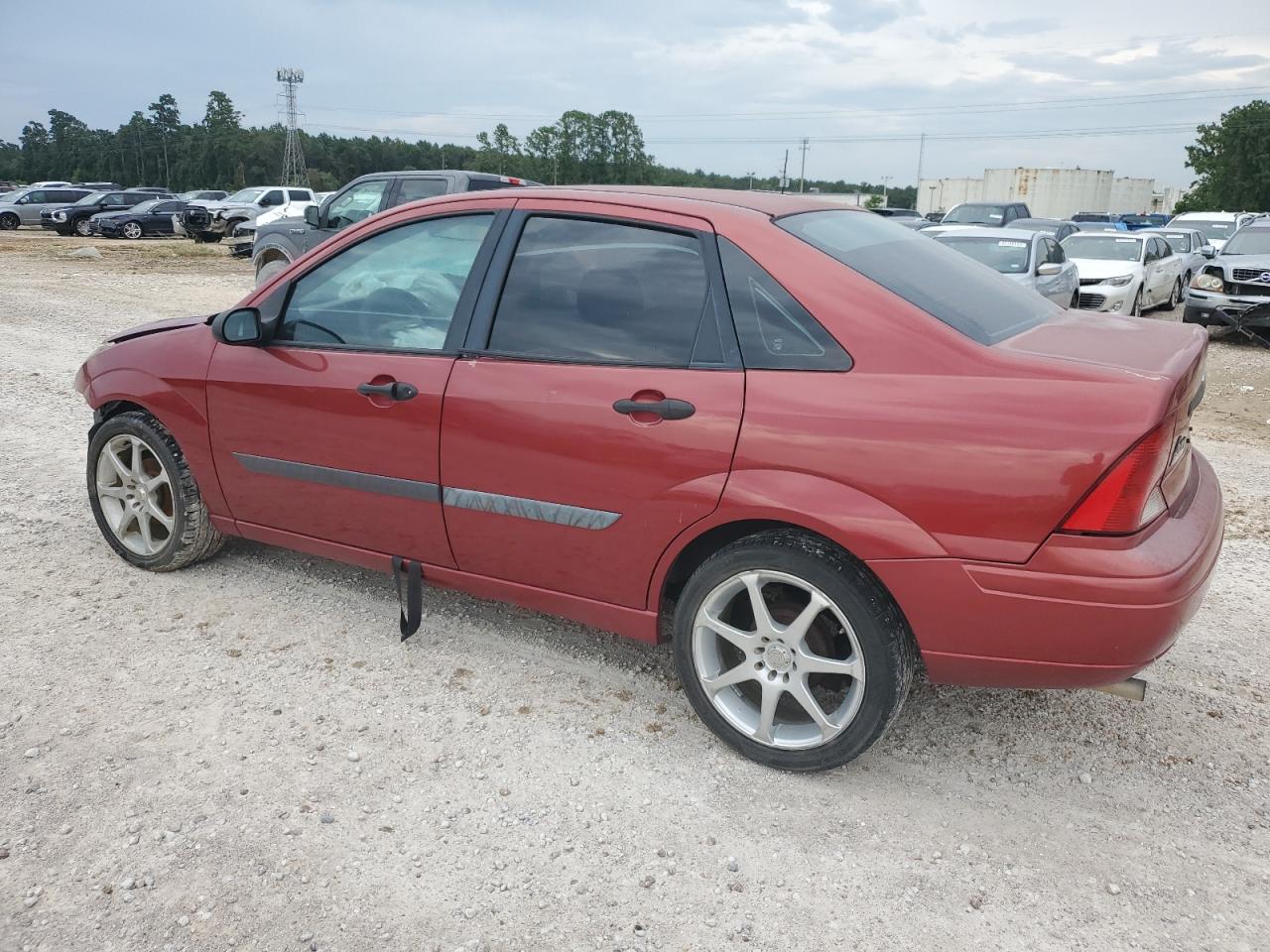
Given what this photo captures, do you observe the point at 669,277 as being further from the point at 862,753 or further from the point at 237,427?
the point at 237,427

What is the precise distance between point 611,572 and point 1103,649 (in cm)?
143

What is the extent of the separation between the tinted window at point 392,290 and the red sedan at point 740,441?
0.01m

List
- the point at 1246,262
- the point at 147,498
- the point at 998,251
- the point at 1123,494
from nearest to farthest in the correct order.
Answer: the point at 1123,494, the point at 147,498, the point at 998,251, the point at 1246,262

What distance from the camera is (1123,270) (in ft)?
42.8

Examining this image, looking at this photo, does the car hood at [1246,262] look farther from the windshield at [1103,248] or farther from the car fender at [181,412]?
the car fender at [181,412]

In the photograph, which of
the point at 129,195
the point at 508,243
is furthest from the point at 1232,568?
the point at 129,195

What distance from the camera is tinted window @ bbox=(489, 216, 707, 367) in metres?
2.92

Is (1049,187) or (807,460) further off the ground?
(1049,187)

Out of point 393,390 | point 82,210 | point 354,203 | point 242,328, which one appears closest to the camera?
point 393,390

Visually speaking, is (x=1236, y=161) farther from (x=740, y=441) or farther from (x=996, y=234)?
(x=740, y=441)

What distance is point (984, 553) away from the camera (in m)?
2.45

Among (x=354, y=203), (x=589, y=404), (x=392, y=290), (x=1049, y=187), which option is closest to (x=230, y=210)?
(x=354, y=203)

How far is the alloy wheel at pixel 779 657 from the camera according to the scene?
2.75 meters

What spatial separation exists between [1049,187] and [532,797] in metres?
62.3
